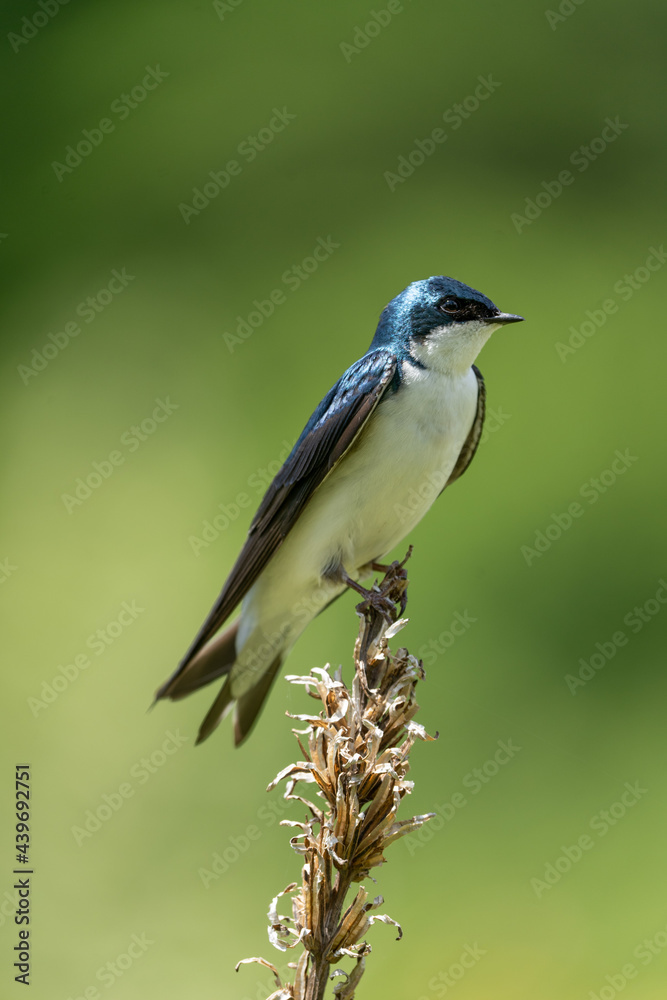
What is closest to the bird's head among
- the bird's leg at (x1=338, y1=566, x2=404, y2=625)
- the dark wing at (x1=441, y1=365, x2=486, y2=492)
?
the dark wing at (x1=441, y1=365, x2=486, y2=492)

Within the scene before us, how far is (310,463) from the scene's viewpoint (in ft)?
9.29

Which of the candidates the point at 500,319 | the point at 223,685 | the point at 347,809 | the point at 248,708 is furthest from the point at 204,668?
the point at 347,809

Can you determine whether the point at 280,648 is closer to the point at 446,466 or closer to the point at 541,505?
the point at 446,466

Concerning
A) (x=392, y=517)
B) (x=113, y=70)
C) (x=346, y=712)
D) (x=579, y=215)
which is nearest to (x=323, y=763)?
(x=346, y=712)

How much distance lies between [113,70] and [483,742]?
14.3 ft

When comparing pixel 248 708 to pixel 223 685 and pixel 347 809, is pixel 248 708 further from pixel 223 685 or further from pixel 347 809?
pixel 347 809

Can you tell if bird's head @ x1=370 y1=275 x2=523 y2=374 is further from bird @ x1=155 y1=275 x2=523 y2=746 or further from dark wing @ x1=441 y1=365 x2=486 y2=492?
dark wing @ x1=441 y1=365 x2=486 y2=492

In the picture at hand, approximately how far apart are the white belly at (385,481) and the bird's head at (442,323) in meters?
0.06

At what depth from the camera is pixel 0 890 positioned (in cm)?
405

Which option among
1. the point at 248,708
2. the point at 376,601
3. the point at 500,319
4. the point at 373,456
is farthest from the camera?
the point at 248,708

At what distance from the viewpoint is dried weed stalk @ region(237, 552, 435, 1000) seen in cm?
107

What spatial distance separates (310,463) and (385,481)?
23 cm

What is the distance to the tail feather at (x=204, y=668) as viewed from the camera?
280 cm

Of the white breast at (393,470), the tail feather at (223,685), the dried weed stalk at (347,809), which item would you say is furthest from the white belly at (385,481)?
the dried weed stalk at (347,809)
